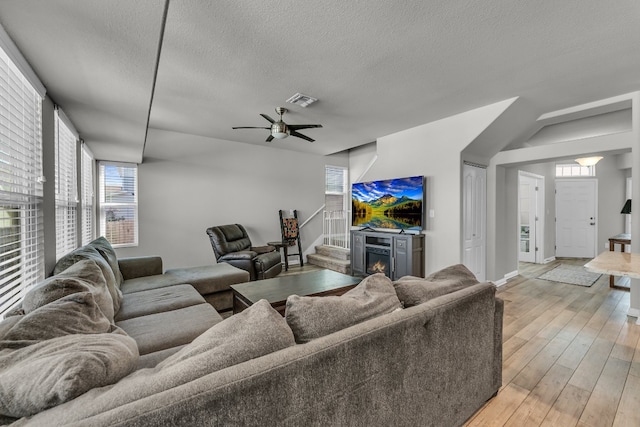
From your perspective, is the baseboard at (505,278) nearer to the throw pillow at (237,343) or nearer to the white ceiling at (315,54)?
the white ceiling at (315,54)

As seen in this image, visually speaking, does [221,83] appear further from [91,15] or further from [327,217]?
[327,217]

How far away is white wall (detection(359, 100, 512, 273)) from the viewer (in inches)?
151

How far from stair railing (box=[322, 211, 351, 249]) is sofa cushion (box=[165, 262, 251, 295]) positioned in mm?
3292

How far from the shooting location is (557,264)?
6004 millimetres

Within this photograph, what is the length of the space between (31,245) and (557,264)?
8.12 metres

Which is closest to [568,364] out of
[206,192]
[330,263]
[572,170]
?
[330,263]

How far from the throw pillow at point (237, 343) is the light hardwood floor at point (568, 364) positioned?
1.50 metres

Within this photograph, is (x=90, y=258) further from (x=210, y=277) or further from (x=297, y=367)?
(x=297, y=367)

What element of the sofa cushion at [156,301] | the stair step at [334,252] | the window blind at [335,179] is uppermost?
the window blind at [335,179]

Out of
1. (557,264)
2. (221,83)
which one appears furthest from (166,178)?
(557,264)

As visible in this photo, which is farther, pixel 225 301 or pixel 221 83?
pixel 225 301

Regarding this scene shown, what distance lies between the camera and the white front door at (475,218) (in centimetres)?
409

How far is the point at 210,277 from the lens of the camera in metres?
3.17

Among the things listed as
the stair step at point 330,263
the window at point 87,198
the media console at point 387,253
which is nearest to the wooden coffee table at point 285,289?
the media console at point 387,253
